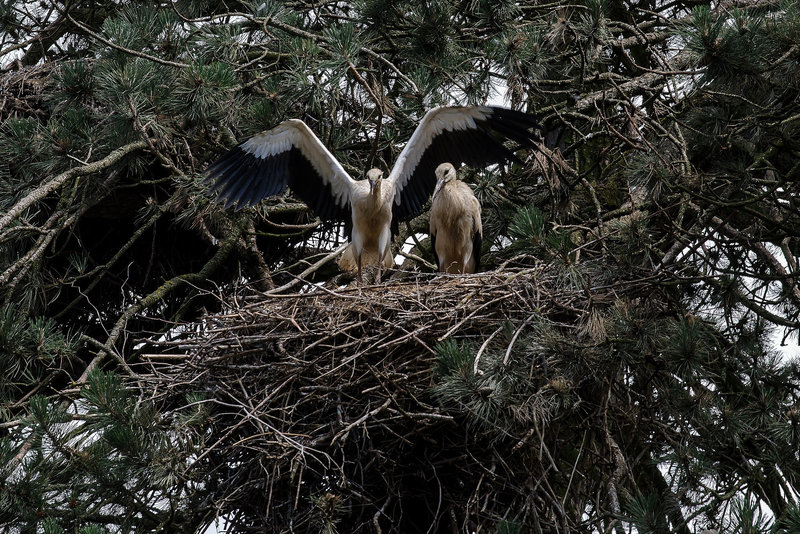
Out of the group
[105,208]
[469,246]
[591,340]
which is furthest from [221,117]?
[591,340]

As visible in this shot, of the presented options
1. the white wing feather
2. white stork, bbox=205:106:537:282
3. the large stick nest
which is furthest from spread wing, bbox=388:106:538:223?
the large stick nest

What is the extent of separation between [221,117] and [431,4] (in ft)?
4.24

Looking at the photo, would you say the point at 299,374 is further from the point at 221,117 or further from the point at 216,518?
the point at 221,117

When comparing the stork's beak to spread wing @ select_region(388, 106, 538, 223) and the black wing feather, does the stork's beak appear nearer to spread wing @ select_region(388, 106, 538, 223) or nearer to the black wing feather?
spread wing @ select_region(388, 106, 538, 223)

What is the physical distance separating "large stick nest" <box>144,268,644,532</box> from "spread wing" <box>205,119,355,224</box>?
999 millimetres

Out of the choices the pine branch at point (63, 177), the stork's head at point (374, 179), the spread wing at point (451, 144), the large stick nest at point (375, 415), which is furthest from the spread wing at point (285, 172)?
the large stick nest at point (375, 415)

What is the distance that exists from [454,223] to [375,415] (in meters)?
1.75

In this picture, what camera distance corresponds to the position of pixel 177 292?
19.6 feet

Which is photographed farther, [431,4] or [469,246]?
[469,246]

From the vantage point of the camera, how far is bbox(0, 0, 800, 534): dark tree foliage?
383cm

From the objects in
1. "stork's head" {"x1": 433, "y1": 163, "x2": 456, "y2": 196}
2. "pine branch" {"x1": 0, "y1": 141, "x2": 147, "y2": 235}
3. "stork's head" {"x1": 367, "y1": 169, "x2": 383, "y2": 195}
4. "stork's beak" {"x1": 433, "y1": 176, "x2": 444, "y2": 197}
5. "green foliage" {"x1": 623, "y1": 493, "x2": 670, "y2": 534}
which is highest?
"stork's head" {"x1": 433, "y1": 163, "x2": 456, "y2": 196}

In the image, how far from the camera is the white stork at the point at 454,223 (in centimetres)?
559

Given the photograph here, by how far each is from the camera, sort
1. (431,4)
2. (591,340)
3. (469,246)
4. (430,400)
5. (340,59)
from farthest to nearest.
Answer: (469,246) → (431,4) → (340,59) → (430,400) → (591,340)

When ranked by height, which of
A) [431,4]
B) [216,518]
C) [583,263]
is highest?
[431,4]
